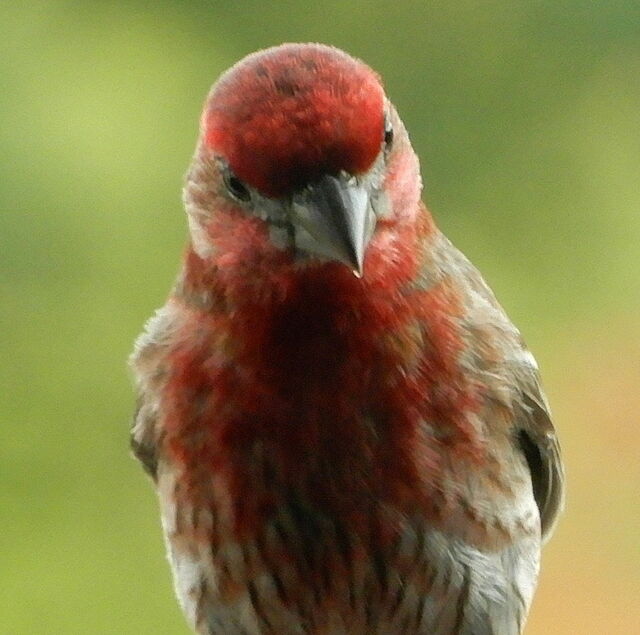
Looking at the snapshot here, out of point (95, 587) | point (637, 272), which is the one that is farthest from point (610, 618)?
point (95, 587)

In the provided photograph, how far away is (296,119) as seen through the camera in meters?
1.37

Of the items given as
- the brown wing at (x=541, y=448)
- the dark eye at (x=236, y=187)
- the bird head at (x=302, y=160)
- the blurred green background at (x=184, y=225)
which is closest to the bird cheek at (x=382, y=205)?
the bird head at (x=302, y=160)

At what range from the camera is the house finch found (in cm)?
142

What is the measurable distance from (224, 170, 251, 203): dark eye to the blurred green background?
130 cm

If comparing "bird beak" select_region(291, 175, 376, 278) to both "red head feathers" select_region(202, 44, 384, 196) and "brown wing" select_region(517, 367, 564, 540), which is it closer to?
"red head feathers" select_region(202, 44, 384, 196)

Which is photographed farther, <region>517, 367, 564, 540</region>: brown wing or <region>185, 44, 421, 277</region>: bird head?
<region>517, 367, 564, 540</region>: brown wing

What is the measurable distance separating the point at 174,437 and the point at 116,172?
1.21 metres

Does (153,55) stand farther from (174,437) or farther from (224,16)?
(174,437)

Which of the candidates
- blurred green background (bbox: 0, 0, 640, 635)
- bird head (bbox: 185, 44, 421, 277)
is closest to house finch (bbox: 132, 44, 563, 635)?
bird head (bbox: 185, 44, 421, 277)

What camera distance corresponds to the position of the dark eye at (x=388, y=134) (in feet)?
4.85

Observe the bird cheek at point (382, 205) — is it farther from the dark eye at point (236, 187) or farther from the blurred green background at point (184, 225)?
the blurred green background at point (184, 225)

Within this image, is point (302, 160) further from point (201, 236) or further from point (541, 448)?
point (541, 448)

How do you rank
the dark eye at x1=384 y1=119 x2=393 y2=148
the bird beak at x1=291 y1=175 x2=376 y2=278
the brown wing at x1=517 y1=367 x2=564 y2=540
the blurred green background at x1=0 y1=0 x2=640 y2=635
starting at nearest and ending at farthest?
the bird beak at x1=291 y1=175 x2=376 y2=278 → the dark eye at x1=384 y1=119 x2=393 y2=148 → the brown wing at x1=517 y1=367 x2=564 y2=540 → the blurred green background at x1=0 y1=0 x2=640 y2=635

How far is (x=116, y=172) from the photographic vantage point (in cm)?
279
